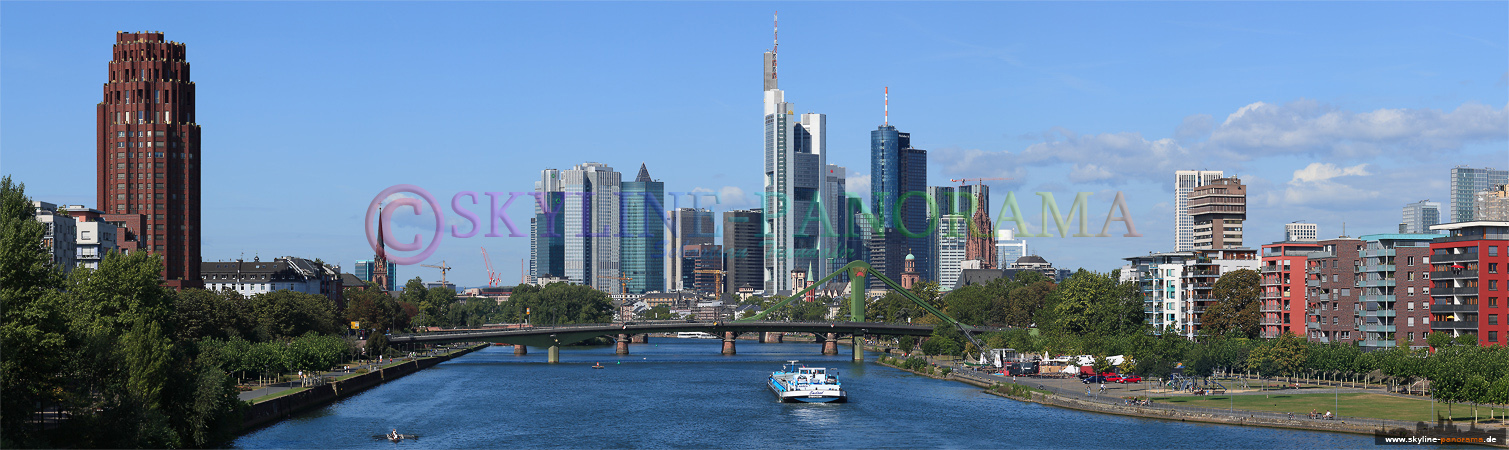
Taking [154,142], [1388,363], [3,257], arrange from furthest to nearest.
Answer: [154,142], [1388,363], [3,257]

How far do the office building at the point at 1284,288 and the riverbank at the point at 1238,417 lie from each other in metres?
34.6

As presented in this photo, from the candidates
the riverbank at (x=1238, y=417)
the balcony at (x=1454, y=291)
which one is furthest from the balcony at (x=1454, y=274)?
the riverbank at (x=1238, y=417)

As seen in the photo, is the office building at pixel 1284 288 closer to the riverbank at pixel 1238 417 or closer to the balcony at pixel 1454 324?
the balcony at pixel 1454 324

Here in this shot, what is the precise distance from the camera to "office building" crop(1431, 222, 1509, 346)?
359 ft

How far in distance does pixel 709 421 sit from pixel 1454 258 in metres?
62.9

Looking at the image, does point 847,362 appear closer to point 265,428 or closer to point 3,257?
point 265,428

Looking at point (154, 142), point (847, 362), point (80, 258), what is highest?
point (154, 142)

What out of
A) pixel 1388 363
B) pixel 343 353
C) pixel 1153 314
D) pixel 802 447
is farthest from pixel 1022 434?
pixel 1153 314

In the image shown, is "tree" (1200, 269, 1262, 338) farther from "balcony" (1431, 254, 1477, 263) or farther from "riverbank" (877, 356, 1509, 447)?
"riverbank" (877, 356, 1509, 447)

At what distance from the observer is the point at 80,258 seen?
457 ft

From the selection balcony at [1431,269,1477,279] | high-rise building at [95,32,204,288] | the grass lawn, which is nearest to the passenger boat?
the grass lawn

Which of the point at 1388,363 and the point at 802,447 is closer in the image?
the point at 802,447

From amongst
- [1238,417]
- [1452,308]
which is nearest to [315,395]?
[1238,417]

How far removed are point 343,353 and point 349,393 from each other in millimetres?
27738
